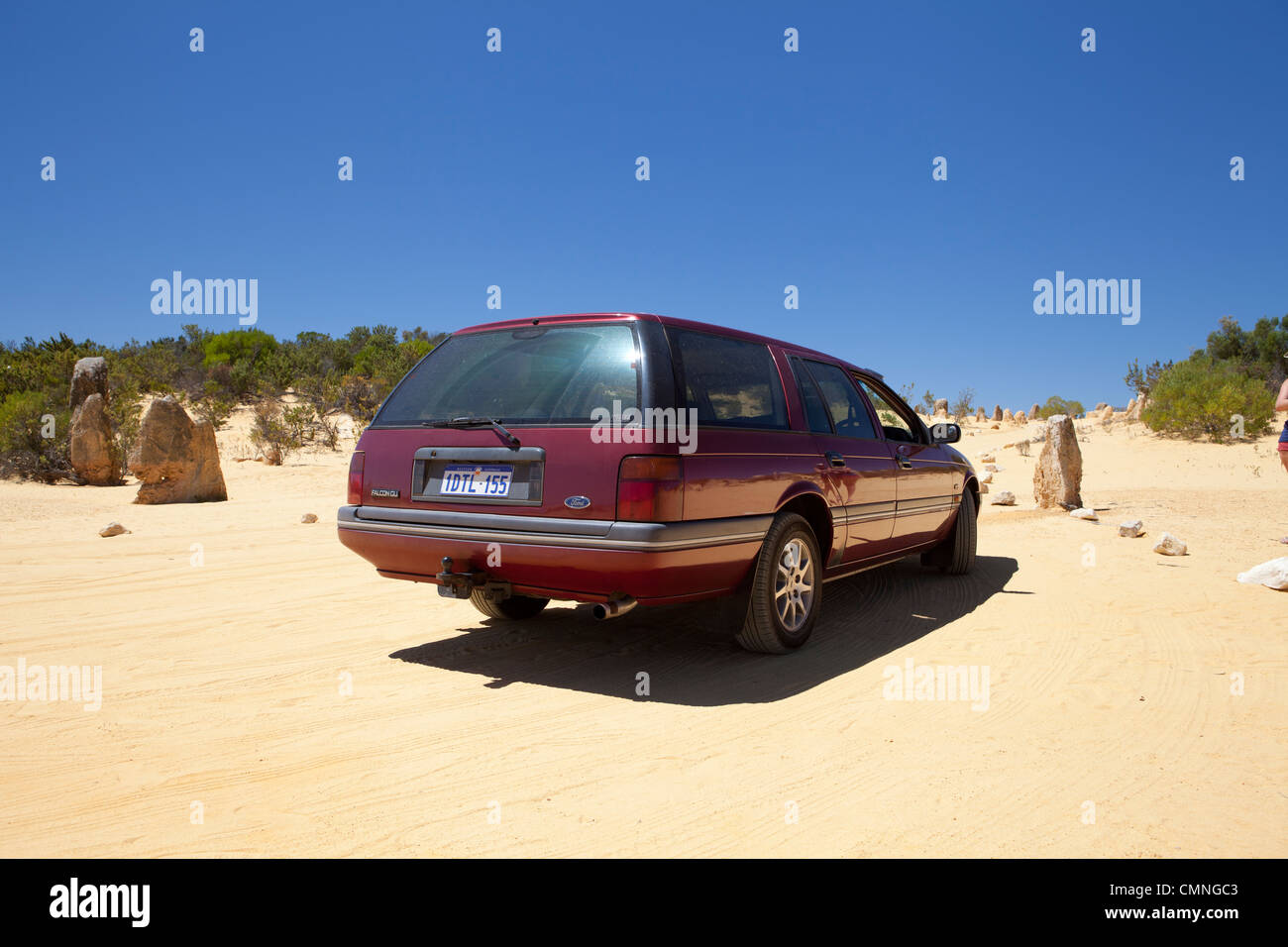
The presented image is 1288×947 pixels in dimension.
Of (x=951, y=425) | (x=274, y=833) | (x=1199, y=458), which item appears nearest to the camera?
(x=274, y=833)

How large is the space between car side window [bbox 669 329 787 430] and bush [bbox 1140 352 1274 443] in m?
21.7

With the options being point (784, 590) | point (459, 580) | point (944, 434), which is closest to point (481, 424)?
point (459, 580)

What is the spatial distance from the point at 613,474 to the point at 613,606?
0.62 metres

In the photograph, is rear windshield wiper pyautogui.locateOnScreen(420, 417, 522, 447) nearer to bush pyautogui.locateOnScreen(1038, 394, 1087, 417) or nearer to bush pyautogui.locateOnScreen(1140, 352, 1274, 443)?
bush pyautogui.locateOnScreen(1140, 352, 1274, 443)

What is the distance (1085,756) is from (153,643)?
4871mm

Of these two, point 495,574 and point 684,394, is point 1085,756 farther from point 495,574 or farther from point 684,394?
point 495,574

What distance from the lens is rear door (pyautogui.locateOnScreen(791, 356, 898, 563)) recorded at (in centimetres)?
531

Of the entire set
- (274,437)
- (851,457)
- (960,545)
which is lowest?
(960,545)

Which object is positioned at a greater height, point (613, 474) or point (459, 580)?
point (613, 474)

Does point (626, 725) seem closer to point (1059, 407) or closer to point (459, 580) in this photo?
point (459, 580)

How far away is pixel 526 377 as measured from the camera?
14.6ft
